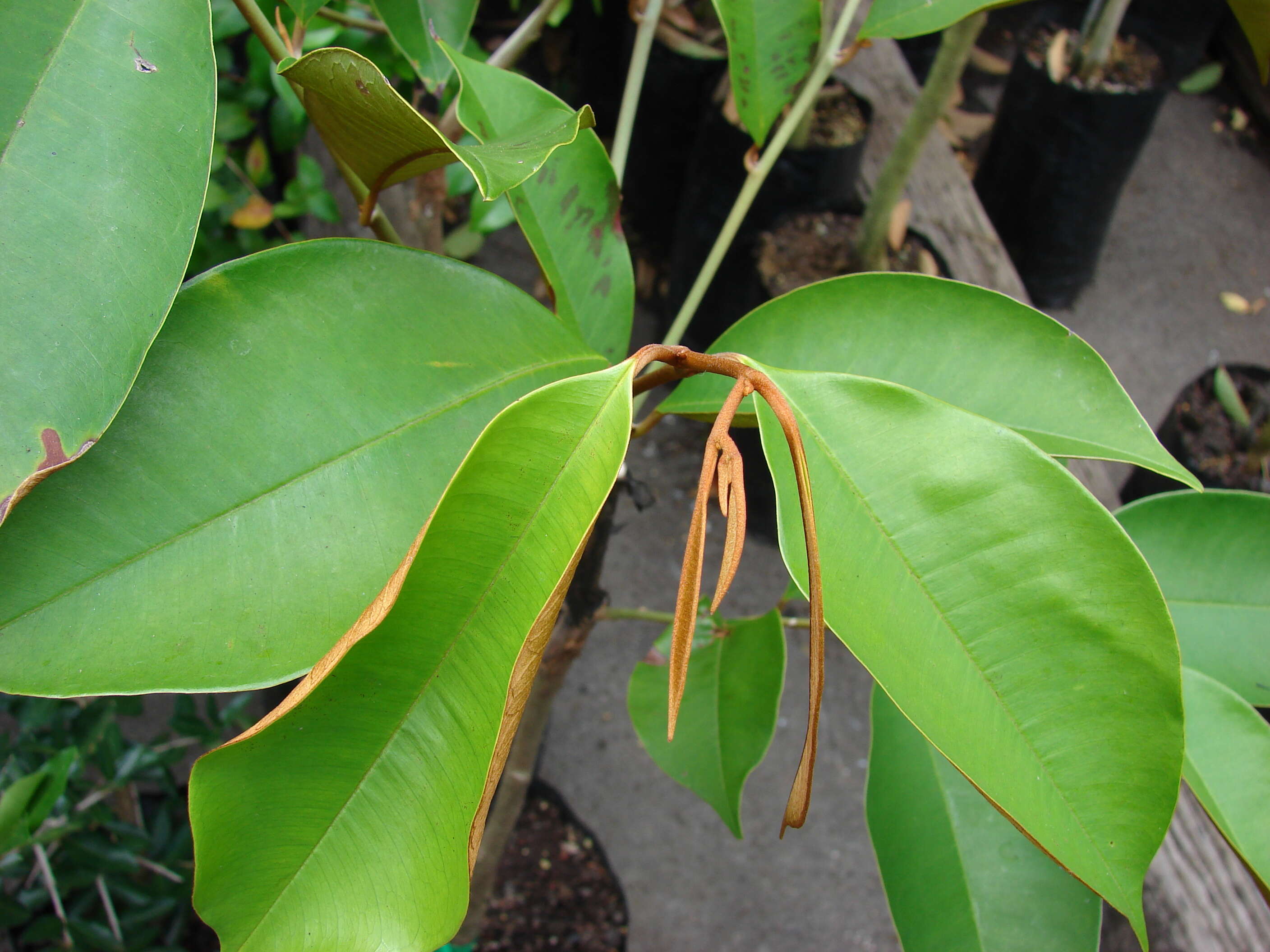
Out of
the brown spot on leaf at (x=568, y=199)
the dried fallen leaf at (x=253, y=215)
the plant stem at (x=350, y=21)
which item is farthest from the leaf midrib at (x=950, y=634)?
the dried fallen leaf at (x=253, y=215)

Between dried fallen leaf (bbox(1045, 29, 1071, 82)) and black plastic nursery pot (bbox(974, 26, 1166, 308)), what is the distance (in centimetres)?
2

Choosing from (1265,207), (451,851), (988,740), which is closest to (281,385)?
(451,851)

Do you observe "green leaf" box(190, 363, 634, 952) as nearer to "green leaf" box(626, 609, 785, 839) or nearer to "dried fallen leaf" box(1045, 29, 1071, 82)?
"green leaf" box(626, 609, 785, 839)

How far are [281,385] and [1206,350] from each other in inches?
87.6

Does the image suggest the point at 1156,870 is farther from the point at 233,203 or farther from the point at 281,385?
the point at 233,203

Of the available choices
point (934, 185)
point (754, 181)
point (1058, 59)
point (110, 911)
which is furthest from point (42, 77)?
point (1058, 59)

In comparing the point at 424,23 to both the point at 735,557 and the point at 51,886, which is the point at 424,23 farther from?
the point at 51,886

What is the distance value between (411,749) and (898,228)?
1302 millimetres

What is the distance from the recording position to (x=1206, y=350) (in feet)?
6.59

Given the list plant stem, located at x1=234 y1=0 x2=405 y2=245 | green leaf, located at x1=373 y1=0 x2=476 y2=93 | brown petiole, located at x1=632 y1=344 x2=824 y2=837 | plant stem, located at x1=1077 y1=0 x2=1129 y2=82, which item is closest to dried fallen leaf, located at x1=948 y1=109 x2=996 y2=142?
plant stem, located at x1=1077 y1=0 x2=1129 y2=82

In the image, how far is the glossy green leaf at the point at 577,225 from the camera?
0.49 metres

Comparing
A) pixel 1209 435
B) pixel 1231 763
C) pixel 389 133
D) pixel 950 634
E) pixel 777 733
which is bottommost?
pixel 777 733

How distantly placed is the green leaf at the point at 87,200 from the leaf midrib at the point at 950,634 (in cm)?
26

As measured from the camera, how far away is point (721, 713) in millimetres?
670
